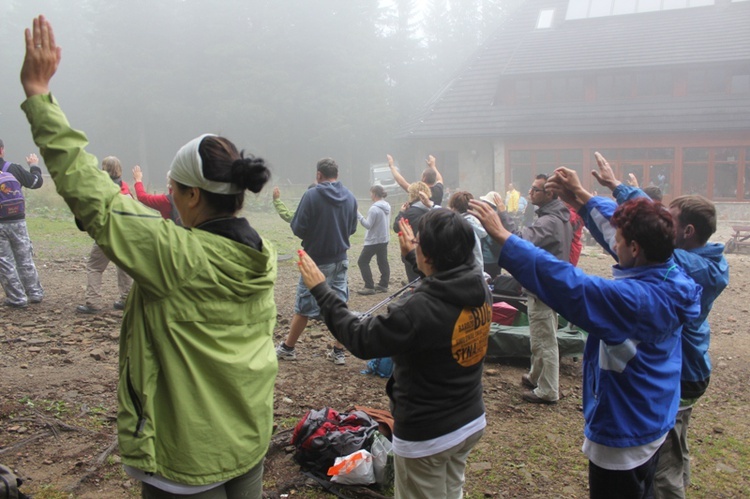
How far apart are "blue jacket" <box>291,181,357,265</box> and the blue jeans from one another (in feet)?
0.39

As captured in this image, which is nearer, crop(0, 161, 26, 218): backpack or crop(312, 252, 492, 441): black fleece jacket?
crop(312, 252, 492, 441): black fleece jacket

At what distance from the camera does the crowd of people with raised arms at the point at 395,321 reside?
189 centimetres

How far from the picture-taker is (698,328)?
3203 millimetres

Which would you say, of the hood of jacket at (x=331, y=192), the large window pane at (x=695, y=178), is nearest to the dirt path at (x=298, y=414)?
the hood of jacket at (x=331, y=192)

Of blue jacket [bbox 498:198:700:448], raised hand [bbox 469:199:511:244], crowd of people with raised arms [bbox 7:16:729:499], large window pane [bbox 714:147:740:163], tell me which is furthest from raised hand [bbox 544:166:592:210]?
large window pane [bbox 714:147:740:163]

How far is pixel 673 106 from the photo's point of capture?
24328 millimetres

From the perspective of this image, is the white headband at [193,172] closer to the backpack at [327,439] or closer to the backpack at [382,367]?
the backpack at [327,439]

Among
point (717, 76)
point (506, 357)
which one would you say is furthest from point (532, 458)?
point (717, 76)

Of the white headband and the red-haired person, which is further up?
the white headband

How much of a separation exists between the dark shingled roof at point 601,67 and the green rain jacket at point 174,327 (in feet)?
80.3

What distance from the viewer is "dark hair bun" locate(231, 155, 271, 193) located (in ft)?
6.79

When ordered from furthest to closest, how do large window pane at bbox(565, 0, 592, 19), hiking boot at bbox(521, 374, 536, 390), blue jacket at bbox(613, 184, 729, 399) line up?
large window pane at bbox(565, 0, 592, 19)
hiking boot at bbox(521, 374, 536, 390)
blue jacket at bbox(613, 184, 729, 399)

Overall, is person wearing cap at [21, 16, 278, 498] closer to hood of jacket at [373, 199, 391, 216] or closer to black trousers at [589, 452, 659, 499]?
black trousers at [589, 452, 659, 499]

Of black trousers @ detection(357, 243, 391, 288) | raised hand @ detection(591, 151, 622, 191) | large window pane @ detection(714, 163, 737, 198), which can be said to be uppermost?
raised hand @ detection(591, 151, 622, 191)
